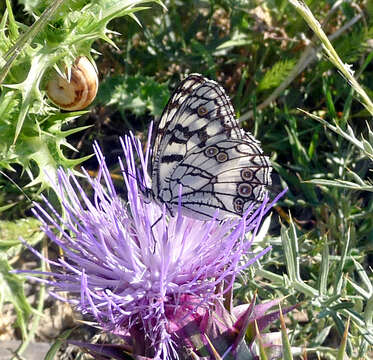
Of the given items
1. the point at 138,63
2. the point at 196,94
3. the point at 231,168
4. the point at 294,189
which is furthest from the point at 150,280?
the point at 138,63

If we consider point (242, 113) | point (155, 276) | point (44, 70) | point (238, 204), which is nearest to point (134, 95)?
point (242, 113)

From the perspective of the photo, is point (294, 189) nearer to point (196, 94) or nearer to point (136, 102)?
point (136, 102)

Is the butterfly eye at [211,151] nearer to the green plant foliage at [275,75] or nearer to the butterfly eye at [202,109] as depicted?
the butterfly eye at [202,109]

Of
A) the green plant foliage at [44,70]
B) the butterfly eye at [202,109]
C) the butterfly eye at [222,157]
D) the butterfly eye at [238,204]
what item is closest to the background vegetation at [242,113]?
the green plant foliage at [44,70]

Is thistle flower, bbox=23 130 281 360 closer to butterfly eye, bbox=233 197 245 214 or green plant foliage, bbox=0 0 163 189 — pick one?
butterfly eye, bbox=233 197 245 214

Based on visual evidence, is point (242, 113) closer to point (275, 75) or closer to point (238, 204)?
point (275, 75)

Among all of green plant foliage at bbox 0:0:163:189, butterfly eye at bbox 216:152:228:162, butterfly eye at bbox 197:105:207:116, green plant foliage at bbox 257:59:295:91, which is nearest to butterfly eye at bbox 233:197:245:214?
butterfly eye at bbox 216:152:228:162

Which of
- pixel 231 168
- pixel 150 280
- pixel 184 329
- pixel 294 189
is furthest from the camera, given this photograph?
pixel 294 189
